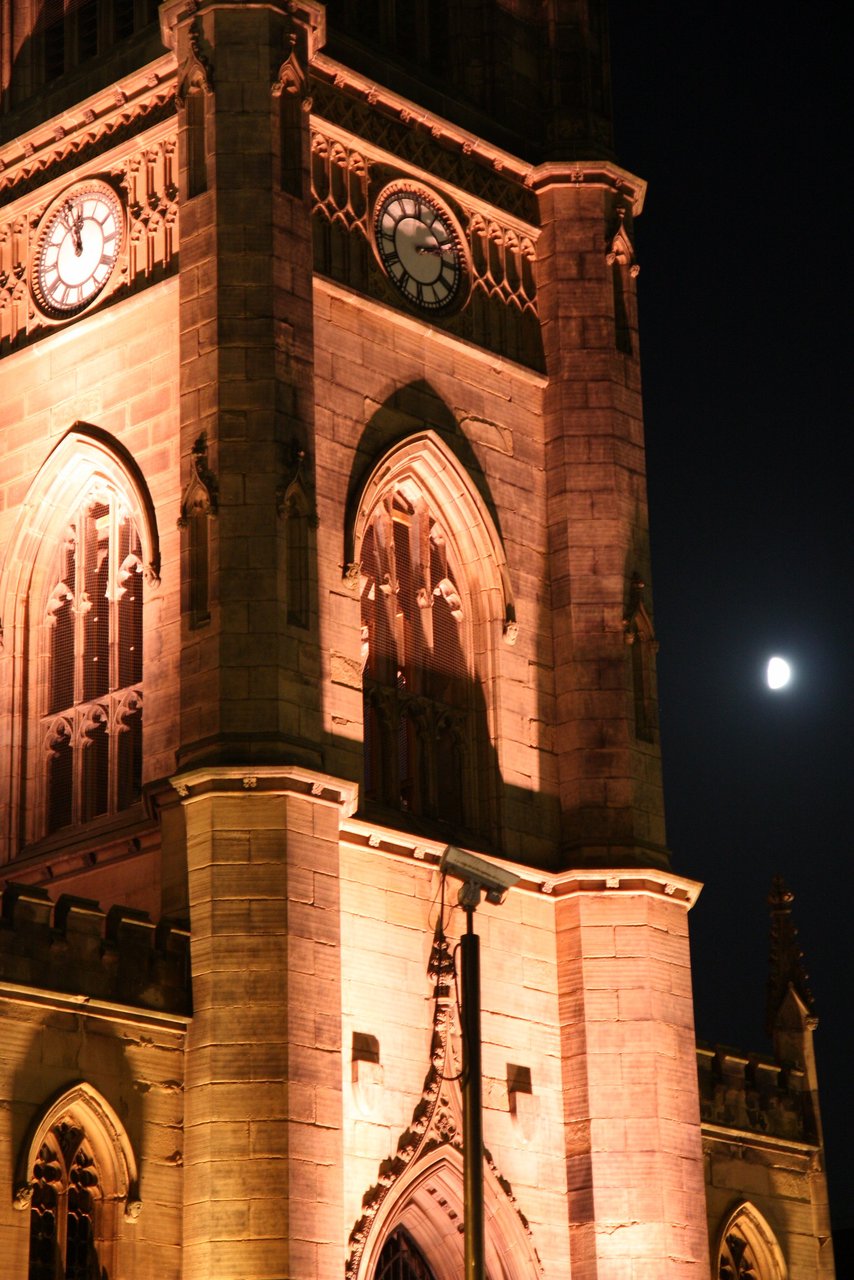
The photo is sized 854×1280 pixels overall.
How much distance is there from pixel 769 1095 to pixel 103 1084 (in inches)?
501

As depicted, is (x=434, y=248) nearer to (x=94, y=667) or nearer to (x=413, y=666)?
(x=413, y=666)

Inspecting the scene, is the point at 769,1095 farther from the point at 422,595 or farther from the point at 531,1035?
the point at 422,595

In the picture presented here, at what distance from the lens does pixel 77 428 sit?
3772cm

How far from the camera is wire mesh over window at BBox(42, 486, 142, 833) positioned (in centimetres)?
3662

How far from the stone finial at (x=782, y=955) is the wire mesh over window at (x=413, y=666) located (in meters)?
6.56

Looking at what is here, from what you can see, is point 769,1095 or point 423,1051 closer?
point 423,1051

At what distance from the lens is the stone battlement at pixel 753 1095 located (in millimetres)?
39656

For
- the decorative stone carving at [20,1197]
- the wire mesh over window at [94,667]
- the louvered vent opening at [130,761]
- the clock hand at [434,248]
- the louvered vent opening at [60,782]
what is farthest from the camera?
the clock hand at [434,248]

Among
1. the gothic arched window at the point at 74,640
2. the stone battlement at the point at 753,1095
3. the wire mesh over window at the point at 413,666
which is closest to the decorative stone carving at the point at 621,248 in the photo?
the wire mesh over window at the point at 413,666

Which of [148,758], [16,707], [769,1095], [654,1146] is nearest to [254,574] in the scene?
[148,758]

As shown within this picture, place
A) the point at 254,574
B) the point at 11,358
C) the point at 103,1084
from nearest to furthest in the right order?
the point at 103,1084, the point at 254,574, the point at 11,358

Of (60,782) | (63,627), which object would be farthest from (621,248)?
(60,782)

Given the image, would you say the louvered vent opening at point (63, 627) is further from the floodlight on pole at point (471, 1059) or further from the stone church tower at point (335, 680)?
the floodlight on pole at point (471, 1059)

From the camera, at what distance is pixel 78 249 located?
38656 mm
